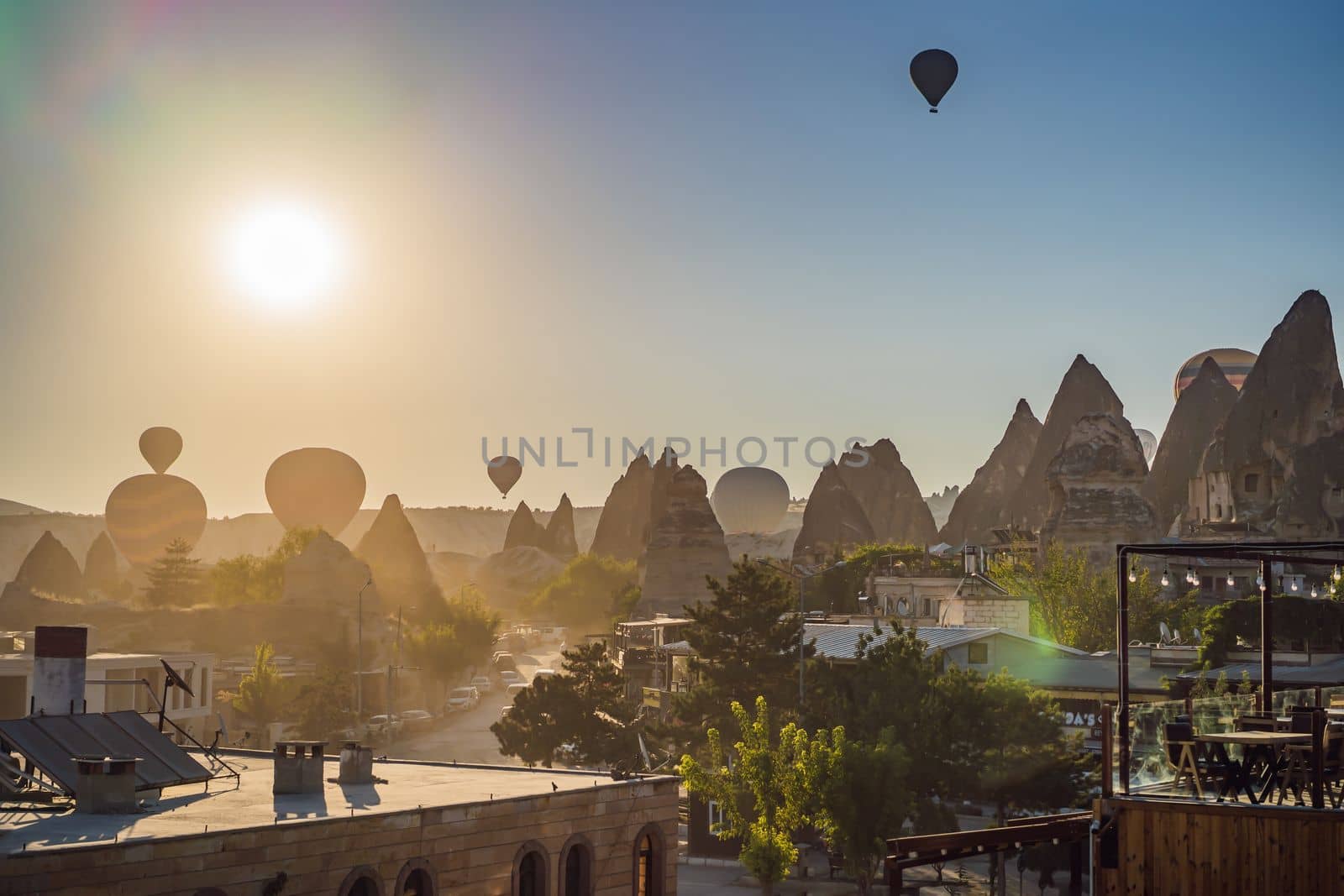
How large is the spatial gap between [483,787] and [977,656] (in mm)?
36828

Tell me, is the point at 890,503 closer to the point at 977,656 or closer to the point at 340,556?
the point at 340,556

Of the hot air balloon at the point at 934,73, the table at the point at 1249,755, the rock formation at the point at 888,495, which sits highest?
the hot air balloon at the point at 934,73

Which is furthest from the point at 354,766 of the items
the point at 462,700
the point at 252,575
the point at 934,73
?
the point at 252,575

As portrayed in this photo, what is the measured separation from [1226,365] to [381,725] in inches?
4661

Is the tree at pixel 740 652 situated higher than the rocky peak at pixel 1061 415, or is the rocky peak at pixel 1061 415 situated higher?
the rocky peak at pixel 1061 415

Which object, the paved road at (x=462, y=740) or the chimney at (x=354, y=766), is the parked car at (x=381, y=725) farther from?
the chimney at (x=354, y=766)

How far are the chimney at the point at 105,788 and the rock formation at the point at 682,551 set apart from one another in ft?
341

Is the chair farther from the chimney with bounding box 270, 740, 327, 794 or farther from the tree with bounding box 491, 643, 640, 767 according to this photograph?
the tree with bounding box 491, 643, 640, 767

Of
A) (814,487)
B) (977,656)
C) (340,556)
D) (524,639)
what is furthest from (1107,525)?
(524,639)

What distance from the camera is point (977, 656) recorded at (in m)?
60.4

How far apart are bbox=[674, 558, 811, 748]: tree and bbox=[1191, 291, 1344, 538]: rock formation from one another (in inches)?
2581

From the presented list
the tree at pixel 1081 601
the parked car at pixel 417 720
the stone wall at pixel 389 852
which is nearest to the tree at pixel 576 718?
the stone wall at pixel 389 852

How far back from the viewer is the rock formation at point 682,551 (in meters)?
128

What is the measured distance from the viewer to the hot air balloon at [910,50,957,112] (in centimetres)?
5794
